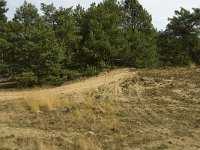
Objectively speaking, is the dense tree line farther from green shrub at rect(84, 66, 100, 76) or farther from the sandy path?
the sandy path

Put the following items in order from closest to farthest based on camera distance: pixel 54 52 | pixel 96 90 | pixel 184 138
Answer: pixel 184 138
pixel 96 90
pixel 54 52

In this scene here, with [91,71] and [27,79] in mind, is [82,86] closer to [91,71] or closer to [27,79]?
[91,71]

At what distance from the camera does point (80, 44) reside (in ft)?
100.0

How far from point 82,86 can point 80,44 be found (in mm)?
7306

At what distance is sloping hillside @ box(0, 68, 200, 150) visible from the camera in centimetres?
1201

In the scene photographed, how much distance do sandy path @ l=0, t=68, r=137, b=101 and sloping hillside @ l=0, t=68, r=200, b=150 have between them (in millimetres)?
92

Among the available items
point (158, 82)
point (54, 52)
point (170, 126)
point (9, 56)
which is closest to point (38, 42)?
point (54, 52)

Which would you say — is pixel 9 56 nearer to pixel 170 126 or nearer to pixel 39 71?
pixel 39 71

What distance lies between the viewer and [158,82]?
21.7 meters

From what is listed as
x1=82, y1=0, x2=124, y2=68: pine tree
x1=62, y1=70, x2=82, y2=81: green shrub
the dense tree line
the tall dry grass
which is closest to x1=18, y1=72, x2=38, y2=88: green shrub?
the dense tree line

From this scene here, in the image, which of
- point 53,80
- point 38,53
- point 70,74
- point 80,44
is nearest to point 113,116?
point 53,80

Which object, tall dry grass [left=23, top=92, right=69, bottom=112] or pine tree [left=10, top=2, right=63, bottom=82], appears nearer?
tall dry grass [left=23, top=92, right=69, bottom=112]

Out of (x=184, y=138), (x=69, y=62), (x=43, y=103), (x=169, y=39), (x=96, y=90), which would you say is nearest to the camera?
(x=184, y=138)

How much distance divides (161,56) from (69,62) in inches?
331
